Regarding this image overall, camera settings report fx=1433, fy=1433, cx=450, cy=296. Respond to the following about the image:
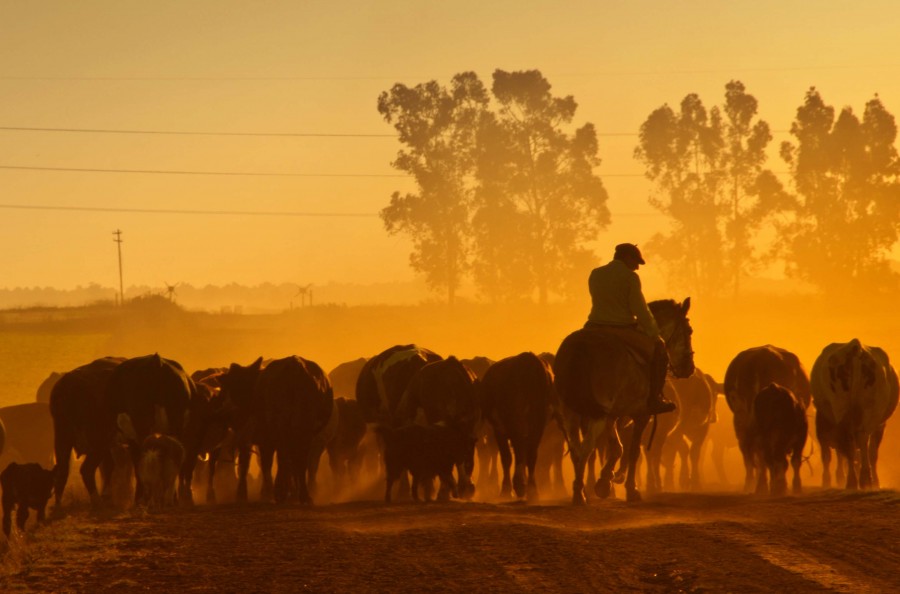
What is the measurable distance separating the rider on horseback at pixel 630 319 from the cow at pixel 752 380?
4.78 meters

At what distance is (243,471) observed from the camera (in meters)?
21.0

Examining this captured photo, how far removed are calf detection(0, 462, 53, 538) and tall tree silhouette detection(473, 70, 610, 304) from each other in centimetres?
6314

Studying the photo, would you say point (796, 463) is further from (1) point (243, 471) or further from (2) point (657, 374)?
(1) point (243, 471)

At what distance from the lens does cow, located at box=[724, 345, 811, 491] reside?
23.1 meters

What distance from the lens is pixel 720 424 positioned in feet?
101

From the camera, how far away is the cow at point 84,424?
20688mm

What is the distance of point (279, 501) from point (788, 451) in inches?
289

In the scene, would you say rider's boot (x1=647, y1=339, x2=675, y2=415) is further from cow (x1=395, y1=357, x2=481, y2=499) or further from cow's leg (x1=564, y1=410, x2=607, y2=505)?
cow (x1=395, y1=357, x2=481, y2=499)

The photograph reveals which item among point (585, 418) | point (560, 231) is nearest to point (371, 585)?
point (585, 418)

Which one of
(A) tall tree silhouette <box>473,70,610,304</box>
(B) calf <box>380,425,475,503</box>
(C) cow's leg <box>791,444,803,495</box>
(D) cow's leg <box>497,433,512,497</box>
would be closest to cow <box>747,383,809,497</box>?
(C) cow's leg <box>791,444,803,495</box>

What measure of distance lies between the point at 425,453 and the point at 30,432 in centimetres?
1175

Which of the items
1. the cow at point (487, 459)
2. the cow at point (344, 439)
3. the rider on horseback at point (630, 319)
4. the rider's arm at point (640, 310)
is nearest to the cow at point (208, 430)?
the cow at point (344, 439)

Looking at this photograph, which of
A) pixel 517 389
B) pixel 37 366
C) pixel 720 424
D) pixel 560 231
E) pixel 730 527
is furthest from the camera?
pixel 560 231

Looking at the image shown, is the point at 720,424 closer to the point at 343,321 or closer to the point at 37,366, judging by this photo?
the point at 37,366
